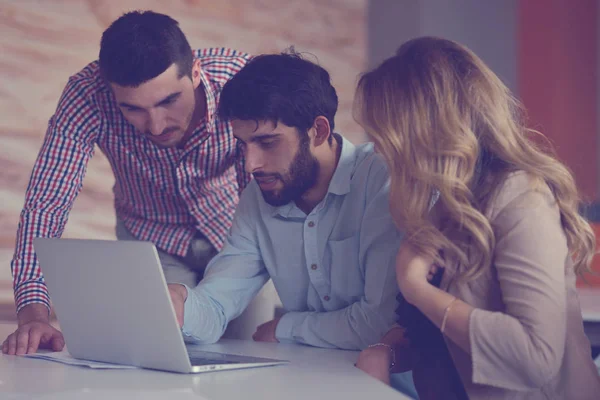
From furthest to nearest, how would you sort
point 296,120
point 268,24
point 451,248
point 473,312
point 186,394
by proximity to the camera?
point 268,24 → point 296,120 → point 451,248 → point 473,312 → point 186,394

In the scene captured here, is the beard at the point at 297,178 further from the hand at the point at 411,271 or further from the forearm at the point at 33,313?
the forearm at the point at 33,313

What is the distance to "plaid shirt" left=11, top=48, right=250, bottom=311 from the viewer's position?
2.00 metres

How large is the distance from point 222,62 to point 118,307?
106cm

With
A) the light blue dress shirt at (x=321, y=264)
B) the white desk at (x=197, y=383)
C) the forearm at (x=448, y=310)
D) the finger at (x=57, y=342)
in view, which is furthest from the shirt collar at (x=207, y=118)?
the forearm at (x=448, y=310)

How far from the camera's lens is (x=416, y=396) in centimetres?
161

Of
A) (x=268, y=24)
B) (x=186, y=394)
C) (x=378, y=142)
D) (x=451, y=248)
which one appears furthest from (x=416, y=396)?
(x=268, y=24)

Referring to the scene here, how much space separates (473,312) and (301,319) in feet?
1.69

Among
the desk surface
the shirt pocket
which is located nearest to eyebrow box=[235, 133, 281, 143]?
the shirt pocket

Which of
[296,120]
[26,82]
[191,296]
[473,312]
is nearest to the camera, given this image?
[473,312]

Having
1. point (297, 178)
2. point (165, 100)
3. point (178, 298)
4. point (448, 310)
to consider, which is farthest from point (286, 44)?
point (448, 310)

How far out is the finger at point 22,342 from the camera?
4.95 feet

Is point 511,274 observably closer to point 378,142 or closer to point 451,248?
point 451,248

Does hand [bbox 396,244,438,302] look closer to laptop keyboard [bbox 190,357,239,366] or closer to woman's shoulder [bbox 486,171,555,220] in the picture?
woman's shoulder [bbox 486,171,555,220]

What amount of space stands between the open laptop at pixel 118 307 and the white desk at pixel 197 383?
1.5 inches
